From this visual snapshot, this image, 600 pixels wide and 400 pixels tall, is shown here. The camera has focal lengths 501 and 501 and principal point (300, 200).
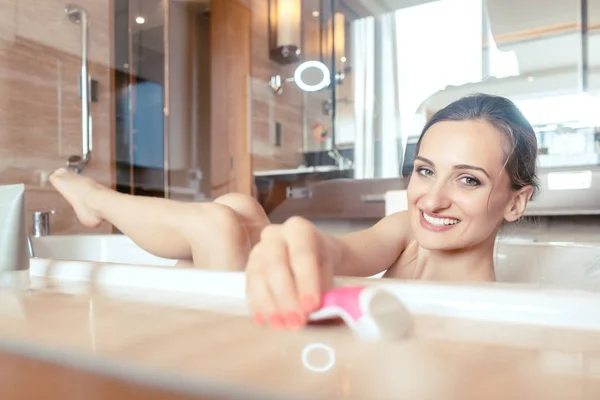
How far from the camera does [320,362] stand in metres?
0.33

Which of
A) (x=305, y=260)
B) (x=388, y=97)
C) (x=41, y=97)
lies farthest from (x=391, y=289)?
(x=388, y=97)

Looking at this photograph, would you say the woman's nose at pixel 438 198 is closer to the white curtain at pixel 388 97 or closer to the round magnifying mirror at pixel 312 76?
the white curtain at pixel 388 97

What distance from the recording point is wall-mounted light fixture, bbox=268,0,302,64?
7.62 ft

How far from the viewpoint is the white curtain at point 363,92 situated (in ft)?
7.20

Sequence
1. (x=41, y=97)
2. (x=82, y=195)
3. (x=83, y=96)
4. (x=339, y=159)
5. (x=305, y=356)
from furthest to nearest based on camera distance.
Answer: (x=339, y=159)
(x=83, y=96)
(x=41, y=97)
(x=82, y=195)
(x=305, y=356)

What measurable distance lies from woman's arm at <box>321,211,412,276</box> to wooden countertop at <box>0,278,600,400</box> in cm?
31

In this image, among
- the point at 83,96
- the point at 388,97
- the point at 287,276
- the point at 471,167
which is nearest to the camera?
the point at 287,276

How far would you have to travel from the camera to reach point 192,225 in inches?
30.8

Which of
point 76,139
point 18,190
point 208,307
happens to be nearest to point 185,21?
point 76,139

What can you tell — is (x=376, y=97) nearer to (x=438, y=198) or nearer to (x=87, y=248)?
(x=87, y=248)

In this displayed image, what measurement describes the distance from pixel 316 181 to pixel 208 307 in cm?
166

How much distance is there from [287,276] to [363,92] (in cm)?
188

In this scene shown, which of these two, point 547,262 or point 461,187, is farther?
point 547,262

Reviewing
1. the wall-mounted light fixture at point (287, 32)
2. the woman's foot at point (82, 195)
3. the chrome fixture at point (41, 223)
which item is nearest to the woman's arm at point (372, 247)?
the woman's foot at point (82, 195)
